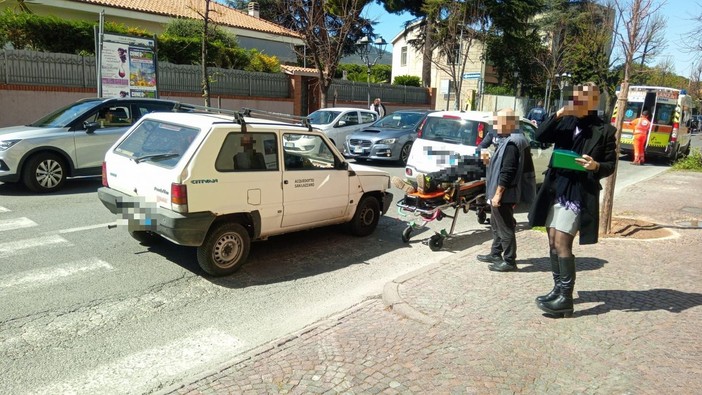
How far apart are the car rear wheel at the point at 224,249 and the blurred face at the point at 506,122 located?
302cm

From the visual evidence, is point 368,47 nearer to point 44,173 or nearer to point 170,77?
point 170,77

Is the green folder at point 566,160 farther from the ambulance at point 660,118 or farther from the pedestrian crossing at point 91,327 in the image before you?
the ambulance at point 660,118

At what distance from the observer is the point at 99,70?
49.8 feet

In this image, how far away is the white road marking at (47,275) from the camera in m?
5.18

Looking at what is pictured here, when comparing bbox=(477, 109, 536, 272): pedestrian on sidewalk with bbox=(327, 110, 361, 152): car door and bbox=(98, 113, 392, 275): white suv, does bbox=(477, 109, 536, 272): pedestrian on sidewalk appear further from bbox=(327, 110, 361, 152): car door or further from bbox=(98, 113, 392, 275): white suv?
bbox=(327, 110, 361, 152): car door

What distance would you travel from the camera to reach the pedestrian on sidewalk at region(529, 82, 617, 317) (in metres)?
4.29

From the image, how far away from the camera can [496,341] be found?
13.2 feet

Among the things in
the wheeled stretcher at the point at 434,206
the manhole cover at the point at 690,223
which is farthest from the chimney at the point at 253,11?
the manhole cover at the point at 690,223

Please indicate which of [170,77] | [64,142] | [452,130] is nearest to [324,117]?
[452,130]

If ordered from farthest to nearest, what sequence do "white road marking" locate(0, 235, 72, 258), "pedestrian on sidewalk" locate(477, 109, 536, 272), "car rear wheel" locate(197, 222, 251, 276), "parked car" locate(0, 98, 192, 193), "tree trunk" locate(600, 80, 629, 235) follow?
"parked car" locate(0, 98, 192, 193), "tree trunk" locate(600, 80, 629, 235), "white road marking" locate(0, 235, 72, 258), "pedestrian on sidewalk" locate(477, 109, 536, 272), "car rear wheel" locate(197, 222, 251, 276)

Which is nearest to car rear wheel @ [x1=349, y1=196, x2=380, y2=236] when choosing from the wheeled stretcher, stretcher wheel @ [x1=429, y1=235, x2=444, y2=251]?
the wheeled stretcher

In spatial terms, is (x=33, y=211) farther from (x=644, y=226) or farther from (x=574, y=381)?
(x=644, y=226)

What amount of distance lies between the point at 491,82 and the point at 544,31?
26.0 ft

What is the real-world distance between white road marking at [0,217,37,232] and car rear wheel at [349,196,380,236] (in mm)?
4431
